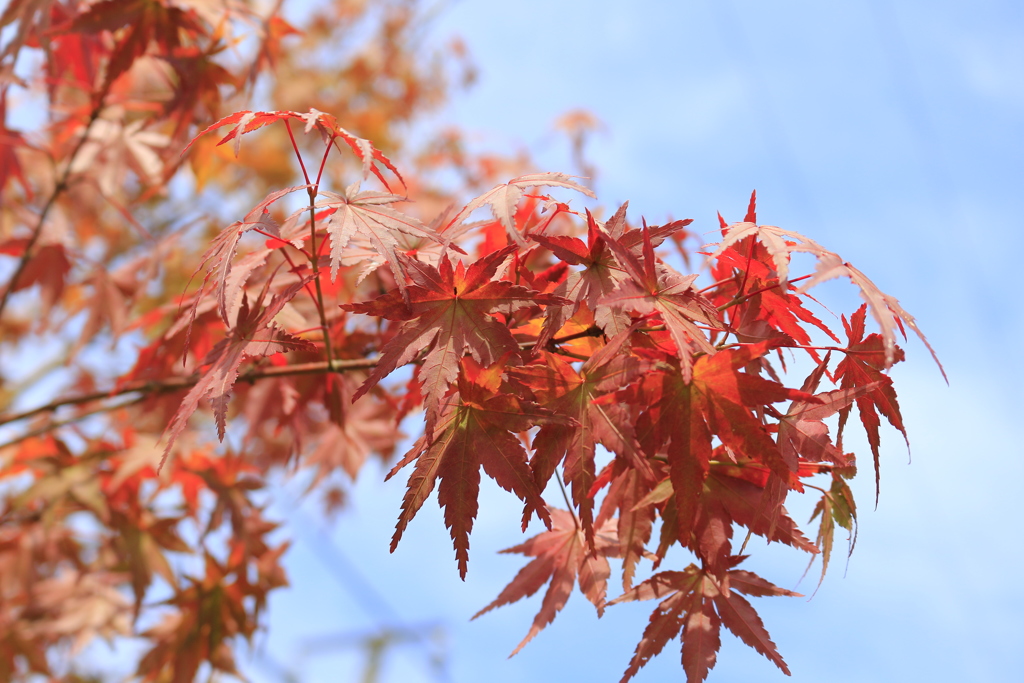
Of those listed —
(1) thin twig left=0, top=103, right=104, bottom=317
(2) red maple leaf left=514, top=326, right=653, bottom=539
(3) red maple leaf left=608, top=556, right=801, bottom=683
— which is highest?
(1) thin twig left=0, top=103, right=104, bottom=317

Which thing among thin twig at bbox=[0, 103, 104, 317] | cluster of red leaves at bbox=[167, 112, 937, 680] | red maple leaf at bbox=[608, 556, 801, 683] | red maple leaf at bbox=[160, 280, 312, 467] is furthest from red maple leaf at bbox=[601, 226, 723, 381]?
thin twig at bbox=[0, 103, 104, 317]

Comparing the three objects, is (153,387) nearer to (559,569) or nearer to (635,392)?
(559,569)

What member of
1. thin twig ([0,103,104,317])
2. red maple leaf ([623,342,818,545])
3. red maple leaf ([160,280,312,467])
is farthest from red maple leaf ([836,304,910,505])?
thin twig ([0,103,104,317])

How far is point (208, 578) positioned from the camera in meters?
2.21

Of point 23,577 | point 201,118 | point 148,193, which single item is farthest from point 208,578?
point 201,118

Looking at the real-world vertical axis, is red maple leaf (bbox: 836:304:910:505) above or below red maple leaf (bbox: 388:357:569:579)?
above

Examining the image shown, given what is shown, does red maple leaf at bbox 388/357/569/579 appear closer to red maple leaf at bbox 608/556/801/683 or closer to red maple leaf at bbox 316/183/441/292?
red maple leaf at bbox 316/183/441/292

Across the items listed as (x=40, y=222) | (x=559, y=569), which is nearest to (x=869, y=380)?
(x=559, y=569)

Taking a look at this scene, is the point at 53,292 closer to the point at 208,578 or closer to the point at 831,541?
the point at 208,578

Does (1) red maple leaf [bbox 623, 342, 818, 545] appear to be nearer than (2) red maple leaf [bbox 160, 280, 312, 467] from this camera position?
Yes

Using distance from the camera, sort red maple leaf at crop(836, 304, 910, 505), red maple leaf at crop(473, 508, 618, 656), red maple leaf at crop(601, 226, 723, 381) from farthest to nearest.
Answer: red maple leaf at crop(473, 508, 618, 656)
red maple leaf at crop(836, 304, 910, 505)
red maple leaf at crop(601, 226, 723, 381)

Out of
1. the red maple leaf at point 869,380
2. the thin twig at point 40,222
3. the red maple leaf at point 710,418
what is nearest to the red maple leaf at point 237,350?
the red maple leaf at point 710,418

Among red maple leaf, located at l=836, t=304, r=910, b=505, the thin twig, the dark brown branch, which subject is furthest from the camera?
the thin twig

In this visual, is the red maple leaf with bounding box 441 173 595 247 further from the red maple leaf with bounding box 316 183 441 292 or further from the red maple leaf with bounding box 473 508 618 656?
the red maple leaf with bounding box 473 508 618 656
